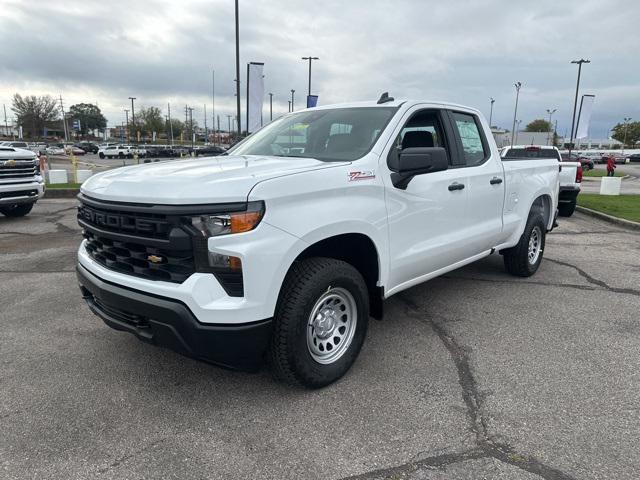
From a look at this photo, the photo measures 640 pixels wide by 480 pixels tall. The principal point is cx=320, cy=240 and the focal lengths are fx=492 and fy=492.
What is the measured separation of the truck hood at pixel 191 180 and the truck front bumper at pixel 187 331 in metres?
0.57

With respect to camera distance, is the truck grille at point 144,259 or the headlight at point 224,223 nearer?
the headlight at point 224,223

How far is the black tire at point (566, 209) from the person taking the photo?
39.2 feet

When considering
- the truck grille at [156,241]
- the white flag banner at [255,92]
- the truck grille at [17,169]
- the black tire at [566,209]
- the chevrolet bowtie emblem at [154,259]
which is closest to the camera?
the truck grille at [156,241]

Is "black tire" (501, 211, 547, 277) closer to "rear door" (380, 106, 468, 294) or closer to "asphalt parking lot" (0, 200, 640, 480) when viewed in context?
"asphalt parking lot" (0, 200, 640, 480)

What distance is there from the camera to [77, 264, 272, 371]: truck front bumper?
105 inches

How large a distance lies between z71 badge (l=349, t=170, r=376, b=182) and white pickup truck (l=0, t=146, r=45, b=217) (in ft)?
27.9

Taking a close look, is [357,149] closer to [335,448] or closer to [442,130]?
[442,130]

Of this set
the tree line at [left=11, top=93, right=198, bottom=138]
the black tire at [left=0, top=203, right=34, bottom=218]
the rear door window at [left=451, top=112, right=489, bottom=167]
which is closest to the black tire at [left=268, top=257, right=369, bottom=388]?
the rear door window at [left=451, top=112, right=489, bottom=167]

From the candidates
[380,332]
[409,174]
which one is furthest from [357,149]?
[380,332]

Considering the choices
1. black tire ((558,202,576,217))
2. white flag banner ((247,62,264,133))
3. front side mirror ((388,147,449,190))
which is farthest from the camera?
white flag banner ((247,62,264,133))

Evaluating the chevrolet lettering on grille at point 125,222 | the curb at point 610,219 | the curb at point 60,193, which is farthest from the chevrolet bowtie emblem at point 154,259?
the curb at point 60,193

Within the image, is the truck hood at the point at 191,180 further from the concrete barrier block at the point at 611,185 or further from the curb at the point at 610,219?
the concrete barrier block at the point at 611,185

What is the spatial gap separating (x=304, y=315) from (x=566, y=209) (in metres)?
11.0

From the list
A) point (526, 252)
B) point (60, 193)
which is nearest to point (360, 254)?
point (526, 252)
